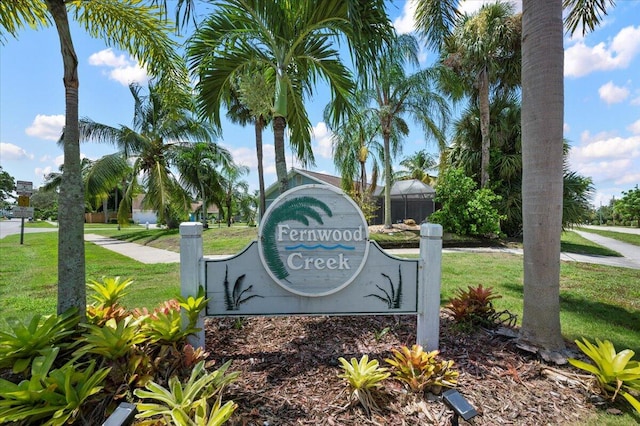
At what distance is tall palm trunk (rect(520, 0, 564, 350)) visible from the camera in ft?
9.63

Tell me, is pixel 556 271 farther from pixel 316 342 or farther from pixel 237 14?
pixel 237 14

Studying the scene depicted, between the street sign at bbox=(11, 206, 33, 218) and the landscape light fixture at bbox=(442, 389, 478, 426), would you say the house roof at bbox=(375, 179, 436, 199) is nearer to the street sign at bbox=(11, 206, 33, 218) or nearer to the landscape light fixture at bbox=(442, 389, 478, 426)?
the street sign at bbox=(11, 206, 33, 218)

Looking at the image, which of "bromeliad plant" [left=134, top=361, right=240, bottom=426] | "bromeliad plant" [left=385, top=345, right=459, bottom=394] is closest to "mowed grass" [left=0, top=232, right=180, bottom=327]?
"bromeliad plant" [left=134, top=361, right=240, bottom=426]

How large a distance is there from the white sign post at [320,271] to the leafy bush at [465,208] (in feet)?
36.2

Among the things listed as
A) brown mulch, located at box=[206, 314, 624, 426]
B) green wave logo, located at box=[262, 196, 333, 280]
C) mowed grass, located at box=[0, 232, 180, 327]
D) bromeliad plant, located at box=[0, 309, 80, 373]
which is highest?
green wave logo, located at box=[262, 196, 333, 280]

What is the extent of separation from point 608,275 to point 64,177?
10024mm

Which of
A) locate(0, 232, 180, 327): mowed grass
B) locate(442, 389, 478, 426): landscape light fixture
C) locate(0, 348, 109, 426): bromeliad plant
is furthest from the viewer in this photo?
locate(0, 232, 180, 327): mowed grass

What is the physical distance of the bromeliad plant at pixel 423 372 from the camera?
2424mm

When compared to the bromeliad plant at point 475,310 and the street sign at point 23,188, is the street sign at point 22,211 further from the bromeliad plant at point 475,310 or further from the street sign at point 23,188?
the bromeliad plant at point 475,310

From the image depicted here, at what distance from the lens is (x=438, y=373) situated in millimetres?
2518

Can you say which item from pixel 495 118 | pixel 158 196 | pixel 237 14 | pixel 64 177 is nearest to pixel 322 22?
pixel 237 14

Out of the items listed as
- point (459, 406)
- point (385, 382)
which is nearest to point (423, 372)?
point (385, 382)

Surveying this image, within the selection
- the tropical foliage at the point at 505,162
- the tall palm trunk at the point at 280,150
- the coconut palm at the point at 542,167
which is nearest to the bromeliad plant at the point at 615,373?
the coconut palm at the point at 542,167

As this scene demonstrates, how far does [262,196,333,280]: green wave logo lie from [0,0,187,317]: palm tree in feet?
5.18
